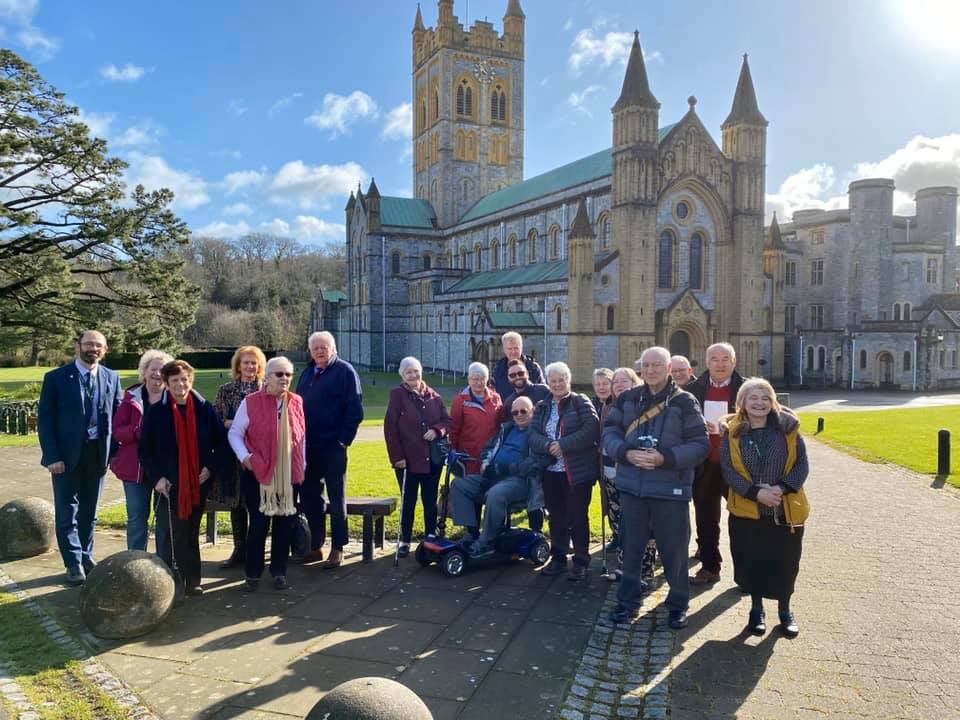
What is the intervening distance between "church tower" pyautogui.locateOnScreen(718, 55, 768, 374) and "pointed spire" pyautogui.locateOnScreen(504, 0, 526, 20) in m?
26.9

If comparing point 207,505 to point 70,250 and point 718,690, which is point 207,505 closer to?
point 718,690

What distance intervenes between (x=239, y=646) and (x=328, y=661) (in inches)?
30.1

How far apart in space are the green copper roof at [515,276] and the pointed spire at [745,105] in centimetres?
1177

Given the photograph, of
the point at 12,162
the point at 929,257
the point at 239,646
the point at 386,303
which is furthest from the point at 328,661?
the point at 929,257

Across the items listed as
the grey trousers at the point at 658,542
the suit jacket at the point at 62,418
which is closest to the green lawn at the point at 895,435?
the grey trousers at the point at 658,542

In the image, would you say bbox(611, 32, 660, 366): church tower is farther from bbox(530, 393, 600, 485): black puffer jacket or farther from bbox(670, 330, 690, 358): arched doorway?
bbox(530, 393, 600, 485): black puffer jacket

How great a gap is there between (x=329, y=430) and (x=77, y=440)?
2382mm

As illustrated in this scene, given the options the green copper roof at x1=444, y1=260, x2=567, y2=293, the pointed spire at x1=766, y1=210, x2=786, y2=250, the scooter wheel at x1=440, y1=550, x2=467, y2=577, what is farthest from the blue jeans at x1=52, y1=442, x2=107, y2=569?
the pointed spire at x1=766, y1=210, x2=786, y2=250

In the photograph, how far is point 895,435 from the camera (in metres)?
17.2

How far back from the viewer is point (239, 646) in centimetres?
513

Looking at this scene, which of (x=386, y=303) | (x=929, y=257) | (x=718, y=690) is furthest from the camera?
(x=386, y=303)

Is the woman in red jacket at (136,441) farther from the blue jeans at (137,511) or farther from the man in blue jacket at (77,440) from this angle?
the man in blue jacket at (77,440)

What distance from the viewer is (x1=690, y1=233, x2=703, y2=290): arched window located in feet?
119

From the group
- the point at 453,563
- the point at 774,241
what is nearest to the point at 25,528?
the point at 453,563
